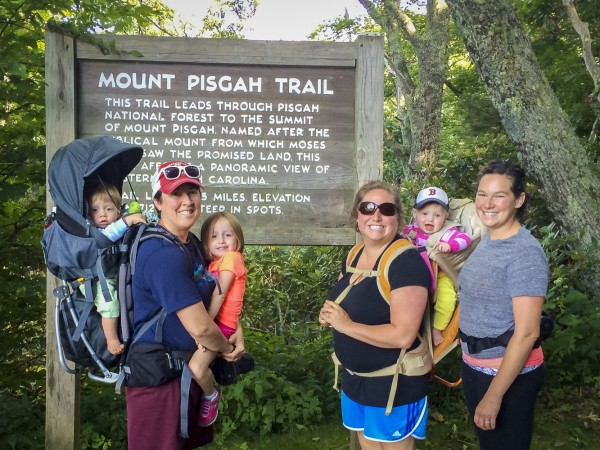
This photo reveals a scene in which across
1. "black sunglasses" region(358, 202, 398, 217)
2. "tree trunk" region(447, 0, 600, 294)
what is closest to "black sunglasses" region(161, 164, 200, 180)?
"black sunglasses" region(358, 202, 398, 217)

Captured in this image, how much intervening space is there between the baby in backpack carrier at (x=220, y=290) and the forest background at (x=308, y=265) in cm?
180

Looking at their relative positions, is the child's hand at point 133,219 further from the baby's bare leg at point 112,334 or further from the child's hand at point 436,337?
the child's hand at point 436,337

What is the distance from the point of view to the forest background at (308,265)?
4590mm

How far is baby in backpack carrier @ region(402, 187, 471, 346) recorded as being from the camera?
3041 millimetres

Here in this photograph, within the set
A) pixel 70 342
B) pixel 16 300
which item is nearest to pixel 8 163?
pixel 16 300

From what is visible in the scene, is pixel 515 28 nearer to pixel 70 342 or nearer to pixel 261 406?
pixel 261 406

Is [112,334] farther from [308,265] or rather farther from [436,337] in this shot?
[308,265]

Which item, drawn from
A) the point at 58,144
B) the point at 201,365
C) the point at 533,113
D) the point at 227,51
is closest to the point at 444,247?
the point at 201,365

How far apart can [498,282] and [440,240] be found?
57 centimetres

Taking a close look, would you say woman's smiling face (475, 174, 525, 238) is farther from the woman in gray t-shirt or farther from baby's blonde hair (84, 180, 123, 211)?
baby's blonde hair (84, 180, 123, 211)

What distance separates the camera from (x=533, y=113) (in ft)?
19.6

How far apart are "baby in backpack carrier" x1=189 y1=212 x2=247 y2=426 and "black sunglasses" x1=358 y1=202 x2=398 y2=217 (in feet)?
2.35

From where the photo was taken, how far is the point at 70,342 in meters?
2.76

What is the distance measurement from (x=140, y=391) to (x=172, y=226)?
0.78 metres
